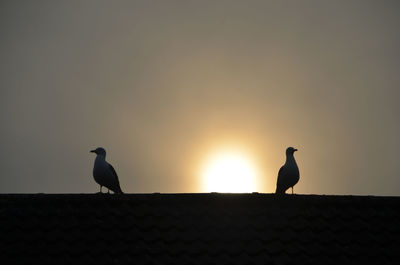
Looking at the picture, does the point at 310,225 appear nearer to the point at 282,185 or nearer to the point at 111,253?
the point at 111,253

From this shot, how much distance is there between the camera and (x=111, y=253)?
976 centimetres

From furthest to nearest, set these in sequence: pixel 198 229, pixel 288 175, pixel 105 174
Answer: pixel 105 174
pixel 288 175
pixel 198 229

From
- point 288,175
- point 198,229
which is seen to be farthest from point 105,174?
point 198,229

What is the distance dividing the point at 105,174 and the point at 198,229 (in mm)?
5738

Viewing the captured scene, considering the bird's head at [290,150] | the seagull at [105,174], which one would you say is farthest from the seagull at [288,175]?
→ the seagull at [105,174]

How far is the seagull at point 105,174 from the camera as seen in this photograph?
15.3 meters

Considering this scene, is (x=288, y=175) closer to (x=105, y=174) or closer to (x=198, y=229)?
(x=105, y=174)

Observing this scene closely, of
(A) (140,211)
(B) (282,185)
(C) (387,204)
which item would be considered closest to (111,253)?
(A) (140,211)

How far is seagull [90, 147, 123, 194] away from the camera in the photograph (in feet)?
50.4

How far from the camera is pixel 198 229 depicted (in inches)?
398

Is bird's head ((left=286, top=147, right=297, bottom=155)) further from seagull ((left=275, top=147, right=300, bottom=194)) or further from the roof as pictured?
the roof

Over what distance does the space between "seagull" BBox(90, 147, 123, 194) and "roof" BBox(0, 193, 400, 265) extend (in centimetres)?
461

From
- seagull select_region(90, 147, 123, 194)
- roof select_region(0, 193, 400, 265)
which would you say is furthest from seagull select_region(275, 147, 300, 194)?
roof select_region(0, 193, 400, 265)

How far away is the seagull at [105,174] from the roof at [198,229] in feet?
15.1
